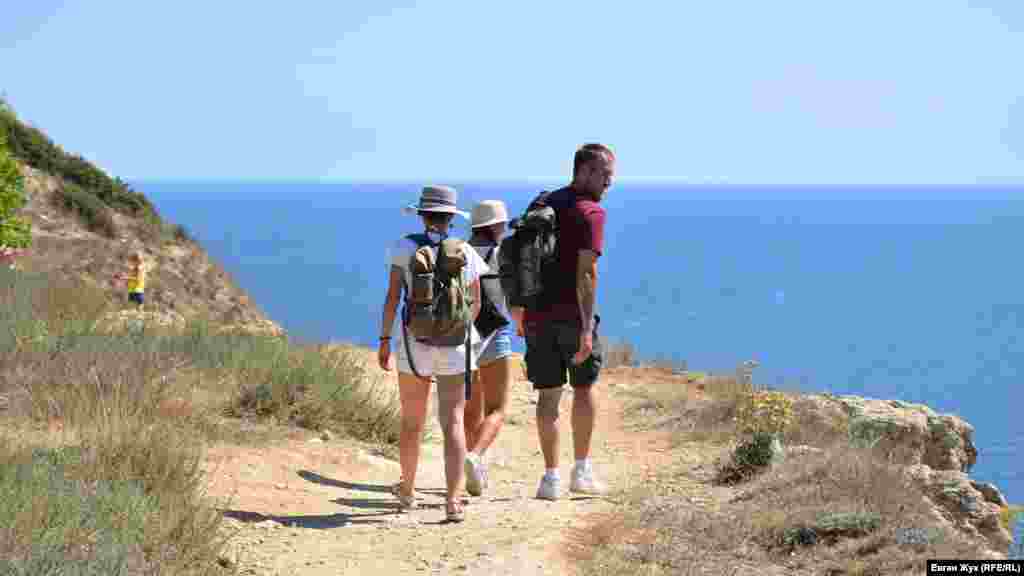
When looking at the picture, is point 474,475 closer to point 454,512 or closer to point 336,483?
point 454,512

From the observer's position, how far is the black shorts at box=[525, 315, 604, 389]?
8.14m

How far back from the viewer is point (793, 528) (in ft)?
24.5

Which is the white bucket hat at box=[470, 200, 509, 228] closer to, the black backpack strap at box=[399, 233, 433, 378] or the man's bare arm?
the man's bare arm

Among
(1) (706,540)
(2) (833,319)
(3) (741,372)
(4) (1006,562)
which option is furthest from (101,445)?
(2) (833,319)

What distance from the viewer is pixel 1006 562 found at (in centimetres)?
677

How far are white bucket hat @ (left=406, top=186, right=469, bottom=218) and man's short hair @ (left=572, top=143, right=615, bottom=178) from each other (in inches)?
33.7

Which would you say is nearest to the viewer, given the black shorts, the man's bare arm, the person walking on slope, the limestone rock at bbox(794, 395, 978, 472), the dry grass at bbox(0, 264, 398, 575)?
the dry grass at bbox(0, 264, 398, 575)

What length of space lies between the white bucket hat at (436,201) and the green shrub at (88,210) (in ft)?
72.4

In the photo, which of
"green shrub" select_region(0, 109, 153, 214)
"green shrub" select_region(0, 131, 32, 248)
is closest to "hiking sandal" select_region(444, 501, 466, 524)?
"green shrub" select_region(0, 131, 32, 248)

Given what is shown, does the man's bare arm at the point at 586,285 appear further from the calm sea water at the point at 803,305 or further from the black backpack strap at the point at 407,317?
the black backpack strap at the point at 407,317

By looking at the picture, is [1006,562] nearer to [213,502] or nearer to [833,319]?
[213,502]

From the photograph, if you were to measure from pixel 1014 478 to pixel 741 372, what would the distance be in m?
15.7

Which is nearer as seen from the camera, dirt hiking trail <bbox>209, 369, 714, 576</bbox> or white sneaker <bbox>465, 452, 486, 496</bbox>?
dirt hiking trail <bbox>209, 369, 714, 576</bbox>

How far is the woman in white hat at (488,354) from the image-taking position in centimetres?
827
